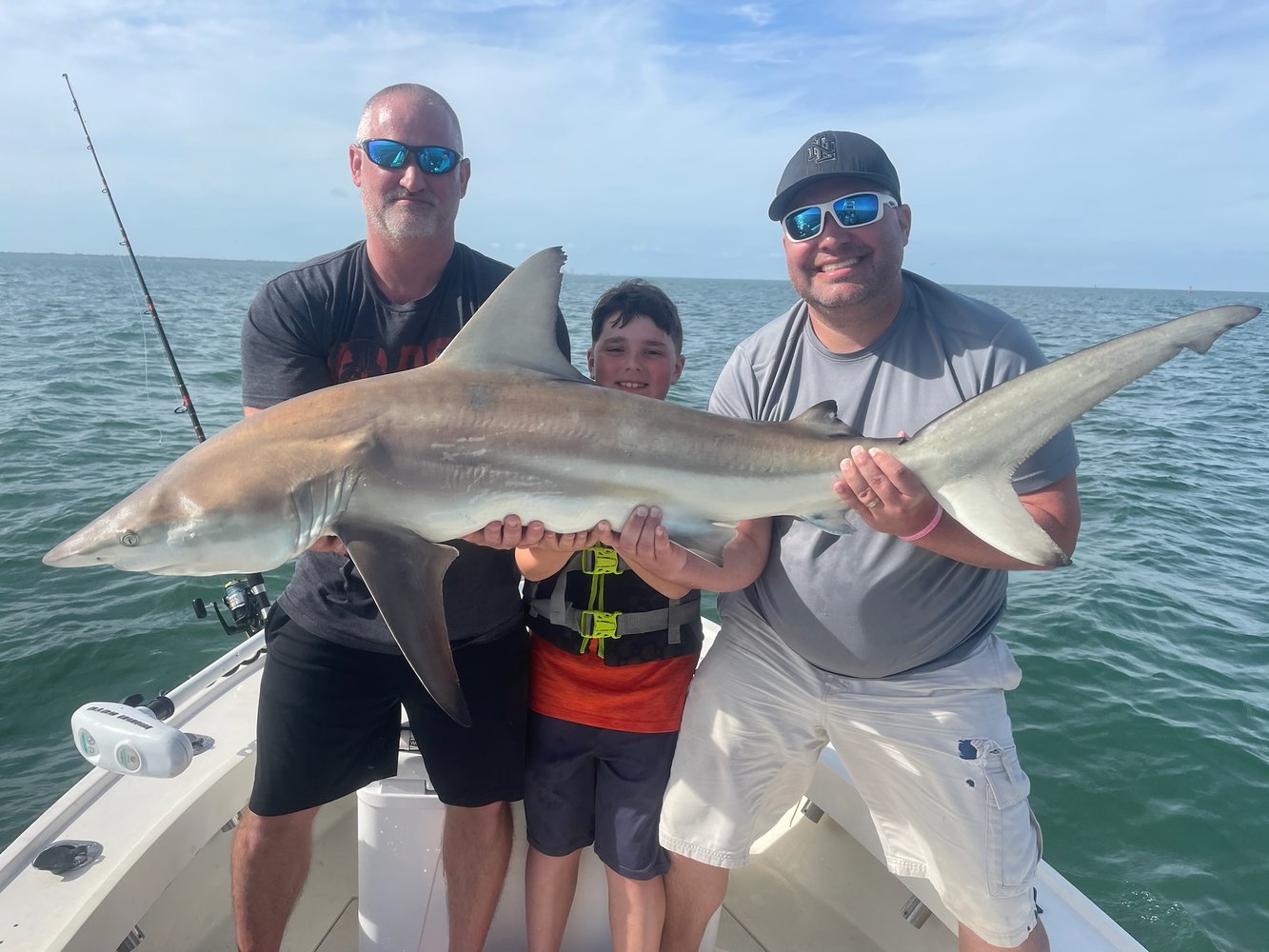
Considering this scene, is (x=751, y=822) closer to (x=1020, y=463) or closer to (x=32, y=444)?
(x=1020, y=463)

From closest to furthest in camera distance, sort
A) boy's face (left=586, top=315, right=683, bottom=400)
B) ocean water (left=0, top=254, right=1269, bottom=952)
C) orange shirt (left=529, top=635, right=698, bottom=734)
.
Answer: orange shirt (left=529, top=635, right=698, bottom=734), boy's face (left=586, top=315, right=683, bottom=400), ocean water (left=0, top=254, right=1269, bottom=952)

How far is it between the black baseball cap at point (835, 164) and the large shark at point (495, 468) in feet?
3.37

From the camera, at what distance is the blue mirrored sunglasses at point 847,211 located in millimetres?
2908

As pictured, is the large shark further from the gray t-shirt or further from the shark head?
the gray t-shirt

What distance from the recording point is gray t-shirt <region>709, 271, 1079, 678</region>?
275 centimetres

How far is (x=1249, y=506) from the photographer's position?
10750mm

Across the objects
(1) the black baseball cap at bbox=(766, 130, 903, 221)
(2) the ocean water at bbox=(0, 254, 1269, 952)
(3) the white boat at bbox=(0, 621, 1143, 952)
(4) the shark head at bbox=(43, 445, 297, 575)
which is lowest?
(2) the ocean water at bbox=(0, 254, 1269, 952)

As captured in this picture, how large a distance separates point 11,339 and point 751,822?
25202 millimetres

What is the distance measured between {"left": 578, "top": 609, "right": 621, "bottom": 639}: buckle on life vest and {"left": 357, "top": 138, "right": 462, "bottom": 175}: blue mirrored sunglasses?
1693mm

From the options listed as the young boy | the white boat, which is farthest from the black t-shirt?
the white boat

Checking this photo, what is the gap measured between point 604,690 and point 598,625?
9.2 inches

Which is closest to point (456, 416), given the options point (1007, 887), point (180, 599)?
point (1007, 887)

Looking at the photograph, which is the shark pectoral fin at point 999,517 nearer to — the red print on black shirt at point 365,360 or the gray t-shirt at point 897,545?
the gray t-shirt at point 897,545

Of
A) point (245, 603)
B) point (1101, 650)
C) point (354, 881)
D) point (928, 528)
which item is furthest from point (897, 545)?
point (1101, 650)
